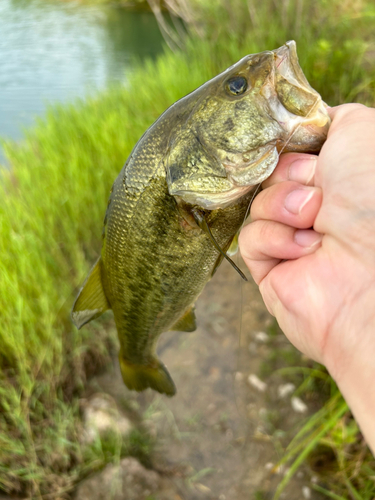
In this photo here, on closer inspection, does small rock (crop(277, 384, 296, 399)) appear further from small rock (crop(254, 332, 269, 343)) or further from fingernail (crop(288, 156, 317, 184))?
fingernail (crop(288, 156, 317, 184))

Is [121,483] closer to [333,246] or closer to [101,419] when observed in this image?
[101,419]

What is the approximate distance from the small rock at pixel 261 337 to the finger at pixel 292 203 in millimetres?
2031

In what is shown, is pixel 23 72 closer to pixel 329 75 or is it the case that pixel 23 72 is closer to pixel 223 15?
pixel 223 15

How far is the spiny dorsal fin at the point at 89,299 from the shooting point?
153 centimetres

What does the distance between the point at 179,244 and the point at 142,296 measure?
1.07 feet

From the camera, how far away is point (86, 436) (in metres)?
2.25

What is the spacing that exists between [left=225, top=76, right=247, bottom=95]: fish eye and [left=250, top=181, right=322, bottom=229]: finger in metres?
0.33

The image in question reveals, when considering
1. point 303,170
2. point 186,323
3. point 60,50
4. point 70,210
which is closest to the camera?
point 303,170

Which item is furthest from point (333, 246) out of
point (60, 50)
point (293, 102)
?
point (60, 50)

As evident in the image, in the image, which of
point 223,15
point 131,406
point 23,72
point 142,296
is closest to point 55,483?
point 131,406

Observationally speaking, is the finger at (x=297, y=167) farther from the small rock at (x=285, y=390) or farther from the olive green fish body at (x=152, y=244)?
the small rock at (x=285, y=390)

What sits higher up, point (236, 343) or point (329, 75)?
point (329, 75)

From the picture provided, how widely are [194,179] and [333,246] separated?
495 mm

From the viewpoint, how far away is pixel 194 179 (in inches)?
47.0
